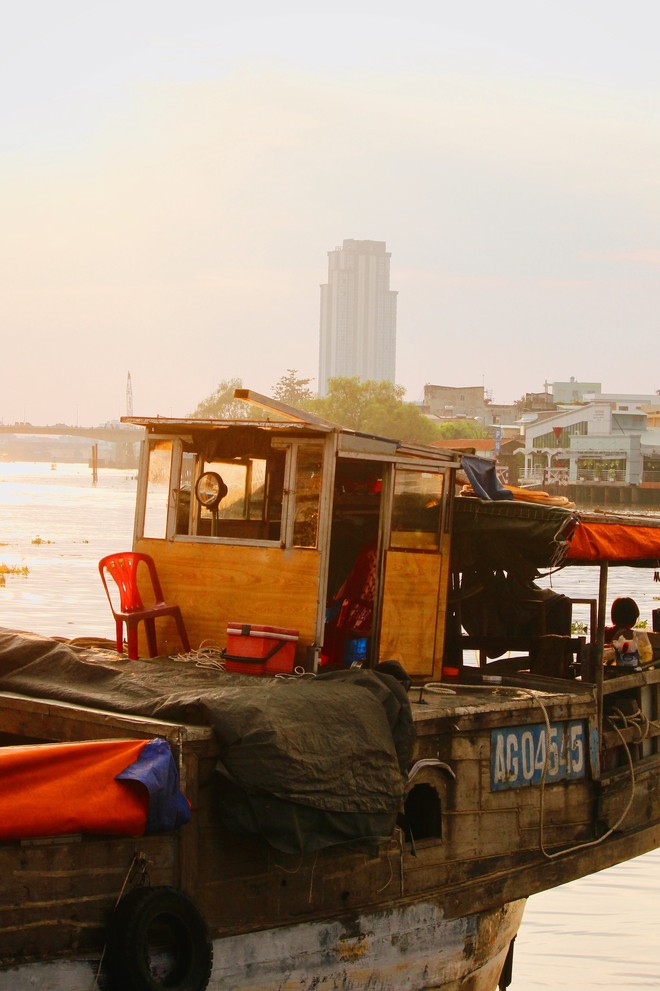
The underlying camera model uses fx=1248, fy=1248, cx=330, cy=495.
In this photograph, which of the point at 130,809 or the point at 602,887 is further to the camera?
the point at 602,887

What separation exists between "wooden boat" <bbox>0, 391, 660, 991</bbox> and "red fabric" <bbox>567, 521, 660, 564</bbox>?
0.03m

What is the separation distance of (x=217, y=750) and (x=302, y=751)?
0.43 metres

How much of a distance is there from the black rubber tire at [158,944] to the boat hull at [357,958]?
0.15 m

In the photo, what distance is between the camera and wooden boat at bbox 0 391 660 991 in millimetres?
5849

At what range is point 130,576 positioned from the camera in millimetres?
8844

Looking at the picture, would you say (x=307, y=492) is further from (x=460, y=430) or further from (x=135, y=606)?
(x=460, y=430)

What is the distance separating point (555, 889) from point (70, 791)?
6.86 meters

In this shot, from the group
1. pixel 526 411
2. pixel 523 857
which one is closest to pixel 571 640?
pixel 523 857

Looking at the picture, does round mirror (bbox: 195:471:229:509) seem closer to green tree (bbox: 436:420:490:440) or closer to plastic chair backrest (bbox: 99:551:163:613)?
plastic chair backrest (bbox: 99:551:163:613)

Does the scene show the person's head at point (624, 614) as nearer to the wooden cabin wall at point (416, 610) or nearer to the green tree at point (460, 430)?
the wooden cabin wall at point (416, 610)

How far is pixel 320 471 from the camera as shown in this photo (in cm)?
802

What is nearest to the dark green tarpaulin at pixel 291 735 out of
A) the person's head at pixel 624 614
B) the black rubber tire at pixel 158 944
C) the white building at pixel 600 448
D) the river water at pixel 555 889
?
the black rubber tire at pixel 158 944

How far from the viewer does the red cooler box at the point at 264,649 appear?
7762 millimetres

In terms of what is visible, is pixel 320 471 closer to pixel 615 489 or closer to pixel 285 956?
pixel 285 956
